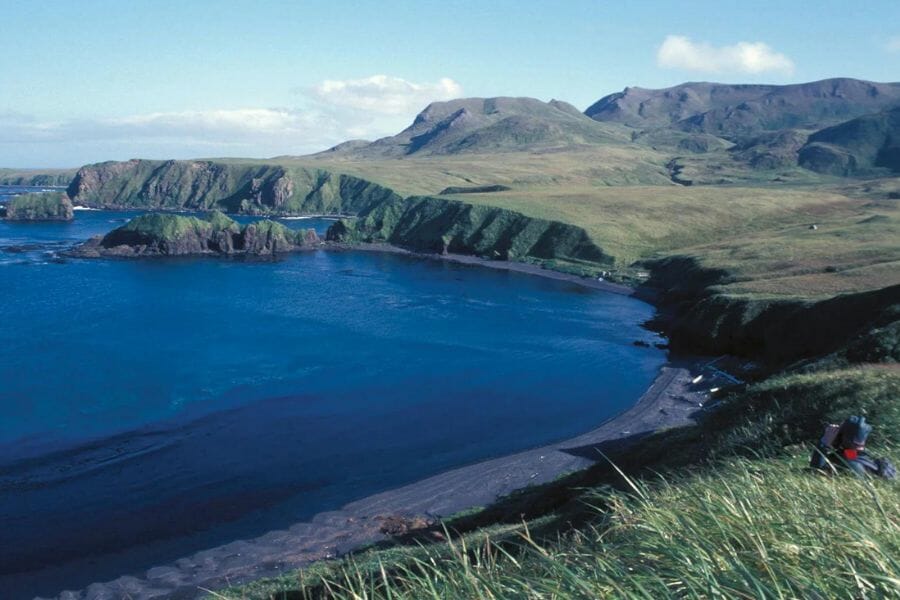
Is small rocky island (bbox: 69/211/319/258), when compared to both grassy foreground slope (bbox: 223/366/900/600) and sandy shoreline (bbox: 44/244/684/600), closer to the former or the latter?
sandy shoreline (bbox: 44/244/684/600)

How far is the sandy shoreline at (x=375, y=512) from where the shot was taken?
1220 inches

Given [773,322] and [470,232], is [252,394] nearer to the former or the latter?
[773,322]

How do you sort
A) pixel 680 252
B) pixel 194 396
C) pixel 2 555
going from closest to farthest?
pixel 2 555 → pixel 194 396 → pixel 680 252

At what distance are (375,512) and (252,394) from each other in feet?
79.4

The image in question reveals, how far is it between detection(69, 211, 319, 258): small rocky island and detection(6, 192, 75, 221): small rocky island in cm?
6037

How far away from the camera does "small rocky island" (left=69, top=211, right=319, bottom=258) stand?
134m

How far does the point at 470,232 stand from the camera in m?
143

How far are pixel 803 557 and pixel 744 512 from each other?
1.13m

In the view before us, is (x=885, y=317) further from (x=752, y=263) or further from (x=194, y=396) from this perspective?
(x=194, y=396)

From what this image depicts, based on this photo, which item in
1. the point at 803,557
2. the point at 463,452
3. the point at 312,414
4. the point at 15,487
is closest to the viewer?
the point at 803,557

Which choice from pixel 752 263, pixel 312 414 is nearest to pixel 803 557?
pixel 312 414

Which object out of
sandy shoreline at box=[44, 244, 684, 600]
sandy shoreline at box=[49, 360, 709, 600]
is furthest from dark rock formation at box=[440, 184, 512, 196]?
sandy shoreline at box=[49, 360, 709, 600]

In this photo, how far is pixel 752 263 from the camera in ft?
291

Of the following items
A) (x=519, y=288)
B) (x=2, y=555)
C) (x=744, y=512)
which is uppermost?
(x=744, y=512)
